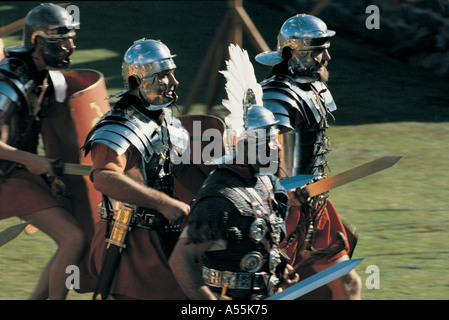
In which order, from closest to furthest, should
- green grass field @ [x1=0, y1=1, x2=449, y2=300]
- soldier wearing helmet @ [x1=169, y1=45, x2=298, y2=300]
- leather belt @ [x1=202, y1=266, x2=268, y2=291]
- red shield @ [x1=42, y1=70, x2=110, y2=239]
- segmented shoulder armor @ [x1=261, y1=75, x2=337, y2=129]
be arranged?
soldier wearing helmet @ [x1=169, y1=45, x2=298, y2=300] < leather belt @ [x1=202, y1=266, x2=268, y2=291] < segmented shoulder armor @ [x1=261, y1=75, x2=337, y2=129] < red shield @ [x1=42, y1=70, x2=110, y2=239] < green grass field @ [x1=0, y1=1, x2=449, y2=300]

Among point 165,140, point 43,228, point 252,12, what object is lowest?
point 252,12

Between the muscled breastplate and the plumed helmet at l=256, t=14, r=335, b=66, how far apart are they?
0.68 ft

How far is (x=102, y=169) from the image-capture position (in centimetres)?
460

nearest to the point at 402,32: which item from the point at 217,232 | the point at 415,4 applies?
the point at 415,4

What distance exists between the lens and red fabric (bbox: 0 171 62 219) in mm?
5340

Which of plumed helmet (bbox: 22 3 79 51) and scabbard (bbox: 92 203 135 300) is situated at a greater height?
plumed helmet (bbox: 22 3 79 51)

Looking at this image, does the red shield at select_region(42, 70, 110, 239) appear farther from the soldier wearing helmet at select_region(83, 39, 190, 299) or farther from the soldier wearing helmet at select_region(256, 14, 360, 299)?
the soldier wearing helmet at select_region(256, 14, 360, 299)

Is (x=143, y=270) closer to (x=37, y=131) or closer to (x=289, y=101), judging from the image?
(x=37, y=131)

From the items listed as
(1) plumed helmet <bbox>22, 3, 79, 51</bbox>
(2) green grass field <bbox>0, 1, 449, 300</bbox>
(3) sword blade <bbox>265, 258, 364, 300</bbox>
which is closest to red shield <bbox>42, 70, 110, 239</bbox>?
(1) plumed helmet <bbox>22, 3, 79, 51</bbox>

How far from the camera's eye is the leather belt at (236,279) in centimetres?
419

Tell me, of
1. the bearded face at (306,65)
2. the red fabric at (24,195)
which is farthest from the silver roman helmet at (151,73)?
the bearded face at (306,65)

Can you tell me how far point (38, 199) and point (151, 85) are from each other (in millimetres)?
1024

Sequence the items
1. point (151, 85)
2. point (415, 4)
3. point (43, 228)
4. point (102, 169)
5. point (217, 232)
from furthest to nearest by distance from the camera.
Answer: point (415, 4), point (43, 228), point (151, 85), point (102, 169), point (217, 232)

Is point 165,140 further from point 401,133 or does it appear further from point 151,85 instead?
point 401,133
